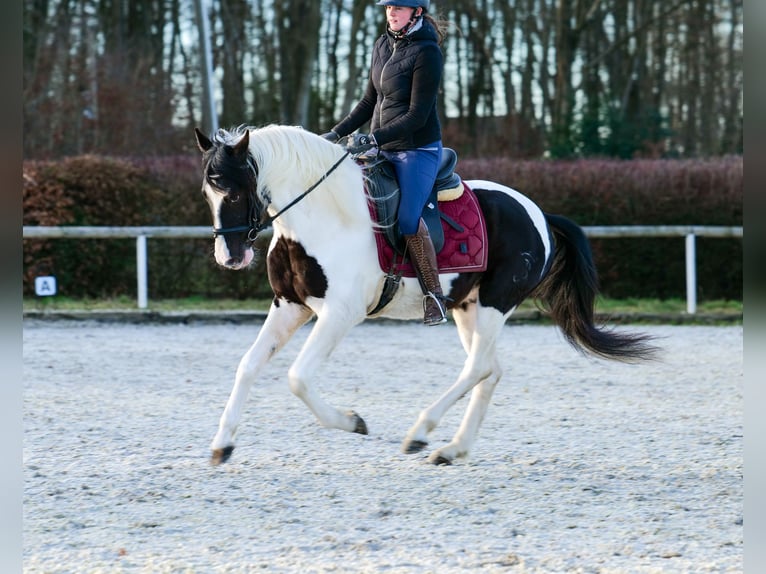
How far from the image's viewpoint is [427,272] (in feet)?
17.9

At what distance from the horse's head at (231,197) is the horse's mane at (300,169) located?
99 mm

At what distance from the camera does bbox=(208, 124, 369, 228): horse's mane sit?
5129 mm

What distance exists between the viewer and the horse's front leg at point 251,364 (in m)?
5.13

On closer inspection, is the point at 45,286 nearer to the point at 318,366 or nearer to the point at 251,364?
the point at 251,364

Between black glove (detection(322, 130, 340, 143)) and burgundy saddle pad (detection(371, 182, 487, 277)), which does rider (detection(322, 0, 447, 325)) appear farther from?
burgundy saddle pad (detection(371, 182, 487, 277))

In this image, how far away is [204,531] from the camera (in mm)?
4164

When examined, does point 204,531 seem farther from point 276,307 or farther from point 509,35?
point 509,35

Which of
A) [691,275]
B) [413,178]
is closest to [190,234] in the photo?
[691,275]

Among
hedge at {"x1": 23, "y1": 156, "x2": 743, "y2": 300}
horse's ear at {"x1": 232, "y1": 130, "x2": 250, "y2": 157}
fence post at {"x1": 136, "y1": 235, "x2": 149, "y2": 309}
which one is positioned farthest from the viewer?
hedge at {"x1": 23, "y1": 156, "x2": 743, "y2": 300}

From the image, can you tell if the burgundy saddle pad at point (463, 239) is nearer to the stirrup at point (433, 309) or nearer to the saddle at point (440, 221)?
the saddle at point (440, 221)

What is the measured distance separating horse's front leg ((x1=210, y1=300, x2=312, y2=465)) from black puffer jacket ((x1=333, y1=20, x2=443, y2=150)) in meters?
1.06

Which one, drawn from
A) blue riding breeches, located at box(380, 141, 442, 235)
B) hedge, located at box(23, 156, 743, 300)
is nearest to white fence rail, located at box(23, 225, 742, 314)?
hedge, located at box(23, 156, 743, 300)

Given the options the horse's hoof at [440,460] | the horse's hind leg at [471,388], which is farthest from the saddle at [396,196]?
the horse's hoof at [440,460]

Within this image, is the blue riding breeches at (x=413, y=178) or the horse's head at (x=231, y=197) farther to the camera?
the blue riding breeches at (x=413, y=178)
